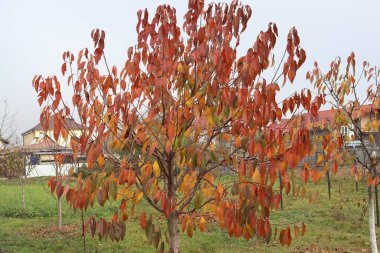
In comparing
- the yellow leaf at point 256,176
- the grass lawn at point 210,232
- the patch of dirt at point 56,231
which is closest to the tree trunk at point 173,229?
the yellow leaf at point 256,176

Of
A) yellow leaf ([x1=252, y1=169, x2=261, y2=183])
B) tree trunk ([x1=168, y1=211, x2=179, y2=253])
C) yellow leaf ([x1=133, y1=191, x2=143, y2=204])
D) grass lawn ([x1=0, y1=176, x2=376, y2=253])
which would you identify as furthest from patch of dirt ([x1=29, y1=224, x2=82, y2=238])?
yellow leaf ([x1=252, y1=169, x2=261, y2=183])

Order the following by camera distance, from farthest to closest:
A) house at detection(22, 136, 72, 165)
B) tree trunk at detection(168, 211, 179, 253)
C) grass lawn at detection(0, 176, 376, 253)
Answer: grass lawn at detection(0, 176, 376, 253) < house at detection(22, 136, 72, 165) < tree trunk at detection(168, 211, 179, 253)

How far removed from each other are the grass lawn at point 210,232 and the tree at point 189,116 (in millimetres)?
5695

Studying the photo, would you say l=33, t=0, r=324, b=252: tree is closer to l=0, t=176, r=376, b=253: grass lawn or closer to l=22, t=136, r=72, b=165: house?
l=22, t=136, r=72, b=165: house

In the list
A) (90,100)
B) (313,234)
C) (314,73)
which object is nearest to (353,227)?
(313,234)

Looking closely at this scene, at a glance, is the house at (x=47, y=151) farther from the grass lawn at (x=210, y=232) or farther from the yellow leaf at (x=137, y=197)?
the grass lawn at (x=210, y=232)

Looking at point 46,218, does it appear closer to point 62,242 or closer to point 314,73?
point 62,242

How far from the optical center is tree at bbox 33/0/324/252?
9.04ft

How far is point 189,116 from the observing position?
3033 mm

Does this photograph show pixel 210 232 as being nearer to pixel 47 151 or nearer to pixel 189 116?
pixel 47 151

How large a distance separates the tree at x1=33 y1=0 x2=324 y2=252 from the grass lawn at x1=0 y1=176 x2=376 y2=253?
5.70 m

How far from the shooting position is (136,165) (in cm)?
331

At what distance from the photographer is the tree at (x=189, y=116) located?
2.75 meters

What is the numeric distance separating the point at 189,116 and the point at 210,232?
24.4 feet
